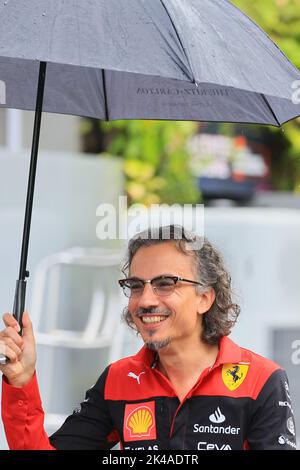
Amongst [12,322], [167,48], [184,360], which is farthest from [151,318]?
[167,48]

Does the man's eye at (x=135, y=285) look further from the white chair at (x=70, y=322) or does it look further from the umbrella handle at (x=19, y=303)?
the white chair at (x=70, y=322)

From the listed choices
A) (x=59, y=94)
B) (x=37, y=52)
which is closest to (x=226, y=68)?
(x=37, y=52)

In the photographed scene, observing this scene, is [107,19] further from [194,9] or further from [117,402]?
[117,402]

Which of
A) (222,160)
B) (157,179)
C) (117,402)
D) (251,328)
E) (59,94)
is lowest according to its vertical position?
(117,402)

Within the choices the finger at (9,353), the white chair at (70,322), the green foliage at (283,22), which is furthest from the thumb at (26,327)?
the green foliage at (283,22)

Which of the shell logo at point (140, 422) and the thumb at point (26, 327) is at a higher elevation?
the thumb at point (26, 327)

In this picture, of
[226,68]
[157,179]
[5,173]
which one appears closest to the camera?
[226,68]

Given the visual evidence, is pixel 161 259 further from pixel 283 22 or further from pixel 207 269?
pixel 283 22

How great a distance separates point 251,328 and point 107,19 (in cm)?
352

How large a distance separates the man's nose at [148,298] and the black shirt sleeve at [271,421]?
1.24 ft

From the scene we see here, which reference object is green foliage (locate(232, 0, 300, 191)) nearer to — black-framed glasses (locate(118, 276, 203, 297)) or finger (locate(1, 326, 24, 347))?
black-framed glasses (locate(118, 276, 203, 297))

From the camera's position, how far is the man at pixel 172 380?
2.89 metres

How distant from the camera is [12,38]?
262cm

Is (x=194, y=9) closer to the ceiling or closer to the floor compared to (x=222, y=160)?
closer to the floor
